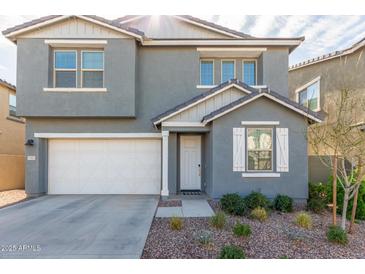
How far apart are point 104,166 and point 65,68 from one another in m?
4.71

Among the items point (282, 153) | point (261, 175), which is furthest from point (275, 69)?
point (261, 175)

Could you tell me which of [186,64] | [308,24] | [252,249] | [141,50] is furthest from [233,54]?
[252,249]

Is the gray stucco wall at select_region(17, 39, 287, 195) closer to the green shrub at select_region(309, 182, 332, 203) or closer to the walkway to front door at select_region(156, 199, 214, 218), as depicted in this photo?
the walkway to front door at select_region(156, 199, 214, 218)

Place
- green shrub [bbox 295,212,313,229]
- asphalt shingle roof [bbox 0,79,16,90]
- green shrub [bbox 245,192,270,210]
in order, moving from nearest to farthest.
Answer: green shrub [bbox 295,212,313,229] < green shrub [bbox 245,192,270,210] < asphalt shingle roof [bbox 0,79,16,90]

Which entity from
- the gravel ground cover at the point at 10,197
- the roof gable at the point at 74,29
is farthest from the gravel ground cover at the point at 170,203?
the roof gable at the point at 74,29

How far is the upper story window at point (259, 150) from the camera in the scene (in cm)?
852

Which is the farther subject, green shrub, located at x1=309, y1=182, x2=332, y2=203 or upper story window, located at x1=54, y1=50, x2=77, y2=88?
upper story window, located at x1=54, y1=50, x2=77, y2=88

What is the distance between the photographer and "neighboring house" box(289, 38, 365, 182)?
35.4ft

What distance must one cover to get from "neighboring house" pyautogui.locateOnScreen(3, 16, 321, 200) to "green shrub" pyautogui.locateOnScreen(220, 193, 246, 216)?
3.65ft

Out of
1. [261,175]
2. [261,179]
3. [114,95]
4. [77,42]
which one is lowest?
[261,179]

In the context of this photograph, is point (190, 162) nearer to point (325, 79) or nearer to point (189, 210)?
point (189, 210)

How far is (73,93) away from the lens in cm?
987

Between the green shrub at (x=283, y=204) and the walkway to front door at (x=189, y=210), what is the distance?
88.8 inches

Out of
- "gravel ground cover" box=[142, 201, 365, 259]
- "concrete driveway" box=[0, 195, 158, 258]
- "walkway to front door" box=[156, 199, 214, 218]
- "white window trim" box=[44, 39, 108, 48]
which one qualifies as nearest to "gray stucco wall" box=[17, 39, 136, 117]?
"white window trim" box=[44, 39, 108, 48]
